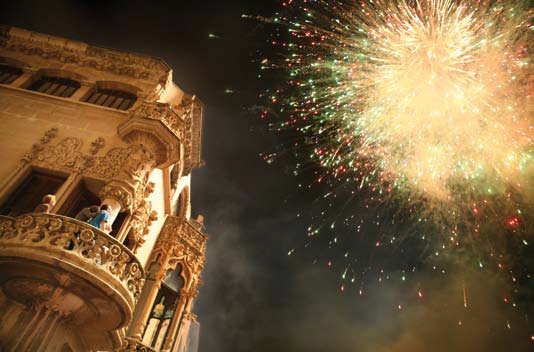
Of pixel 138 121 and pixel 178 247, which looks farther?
pixel 178 247

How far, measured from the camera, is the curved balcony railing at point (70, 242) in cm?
866

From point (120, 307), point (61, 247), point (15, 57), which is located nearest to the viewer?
point (61, 247)

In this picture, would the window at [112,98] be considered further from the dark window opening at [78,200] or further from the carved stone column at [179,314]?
the carved stone column at [179,314]

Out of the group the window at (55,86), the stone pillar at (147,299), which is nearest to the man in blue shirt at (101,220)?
the stone pillar at (147,299)

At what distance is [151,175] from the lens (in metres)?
14.5

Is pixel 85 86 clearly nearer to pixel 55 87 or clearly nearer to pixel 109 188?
pixel 55 87

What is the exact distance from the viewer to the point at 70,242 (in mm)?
9289

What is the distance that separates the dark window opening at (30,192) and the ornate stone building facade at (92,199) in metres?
0.04

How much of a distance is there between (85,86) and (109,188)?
7.48 m

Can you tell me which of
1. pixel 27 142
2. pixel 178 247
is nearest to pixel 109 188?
pixel 27 142

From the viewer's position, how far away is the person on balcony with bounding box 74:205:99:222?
1060 centimetres

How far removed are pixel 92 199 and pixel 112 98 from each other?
5845 mm

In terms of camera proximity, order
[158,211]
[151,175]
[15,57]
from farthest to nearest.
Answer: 1. [15,57]
2. [158,211]
3. [151,175]

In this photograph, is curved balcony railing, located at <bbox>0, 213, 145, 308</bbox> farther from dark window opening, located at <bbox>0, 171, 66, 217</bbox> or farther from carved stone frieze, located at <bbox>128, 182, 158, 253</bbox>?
carved stone frieze, located at <bbox>128, 182, 158, 253</bbox>
